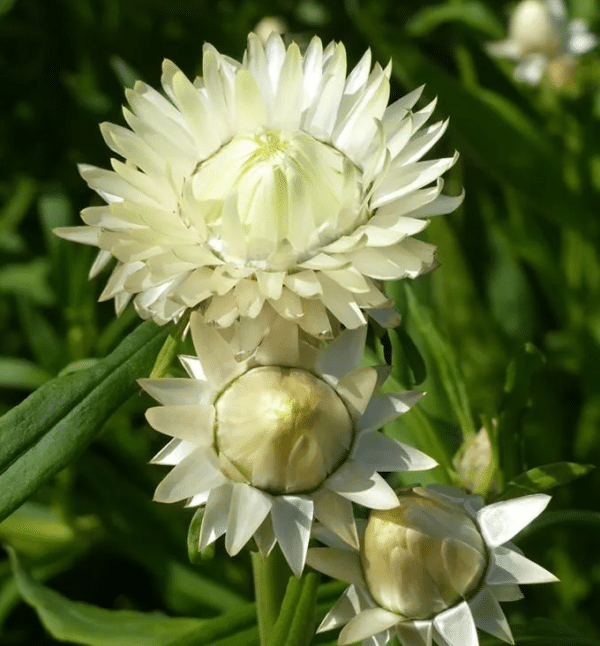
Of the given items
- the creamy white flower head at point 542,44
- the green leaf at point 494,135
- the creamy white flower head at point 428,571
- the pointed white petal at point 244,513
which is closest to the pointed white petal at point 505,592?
the creamy white flower head at point 428,571

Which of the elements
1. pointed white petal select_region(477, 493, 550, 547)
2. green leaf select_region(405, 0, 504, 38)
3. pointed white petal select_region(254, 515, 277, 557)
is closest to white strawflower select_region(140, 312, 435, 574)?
pointed white petal select_region(254, 515, 277, 557)

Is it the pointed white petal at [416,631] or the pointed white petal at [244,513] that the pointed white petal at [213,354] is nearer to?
the pointed white petal at [244,513]

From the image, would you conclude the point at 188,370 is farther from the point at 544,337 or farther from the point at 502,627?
the point at 544,337

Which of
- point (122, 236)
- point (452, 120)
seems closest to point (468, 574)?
point (122, 236)

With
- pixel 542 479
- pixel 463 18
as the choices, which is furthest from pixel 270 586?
pixel 463 18

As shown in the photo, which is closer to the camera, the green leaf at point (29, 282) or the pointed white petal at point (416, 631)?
the pointed white petal at point (416, 631)

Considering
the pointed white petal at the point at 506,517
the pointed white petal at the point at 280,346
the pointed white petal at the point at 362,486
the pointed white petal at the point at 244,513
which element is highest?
the pointed white petal at the point at 280,346

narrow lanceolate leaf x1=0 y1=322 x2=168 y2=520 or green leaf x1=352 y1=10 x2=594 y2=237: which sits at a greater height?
narrow lanceolate leaf x1=0 y1=322 x2=168 y2=520

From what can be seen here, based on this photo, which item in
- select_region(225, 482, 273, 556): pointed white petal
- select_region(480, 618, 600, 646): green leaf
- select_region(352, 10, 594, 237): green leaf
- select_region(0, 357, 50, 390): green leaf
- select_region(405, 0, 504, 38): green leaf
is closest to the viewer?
select_region(225, 482, 273, 556): pointed white petal

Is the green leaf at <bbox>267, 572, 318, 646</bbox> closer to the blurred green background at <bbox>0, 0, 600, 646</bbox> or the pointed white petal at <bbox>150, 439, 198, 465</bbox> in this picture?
the pointed white petal at <bbox>150, 439, 198, 465</bbox>

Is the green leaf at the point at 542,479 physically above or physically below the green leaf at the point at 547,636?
above
